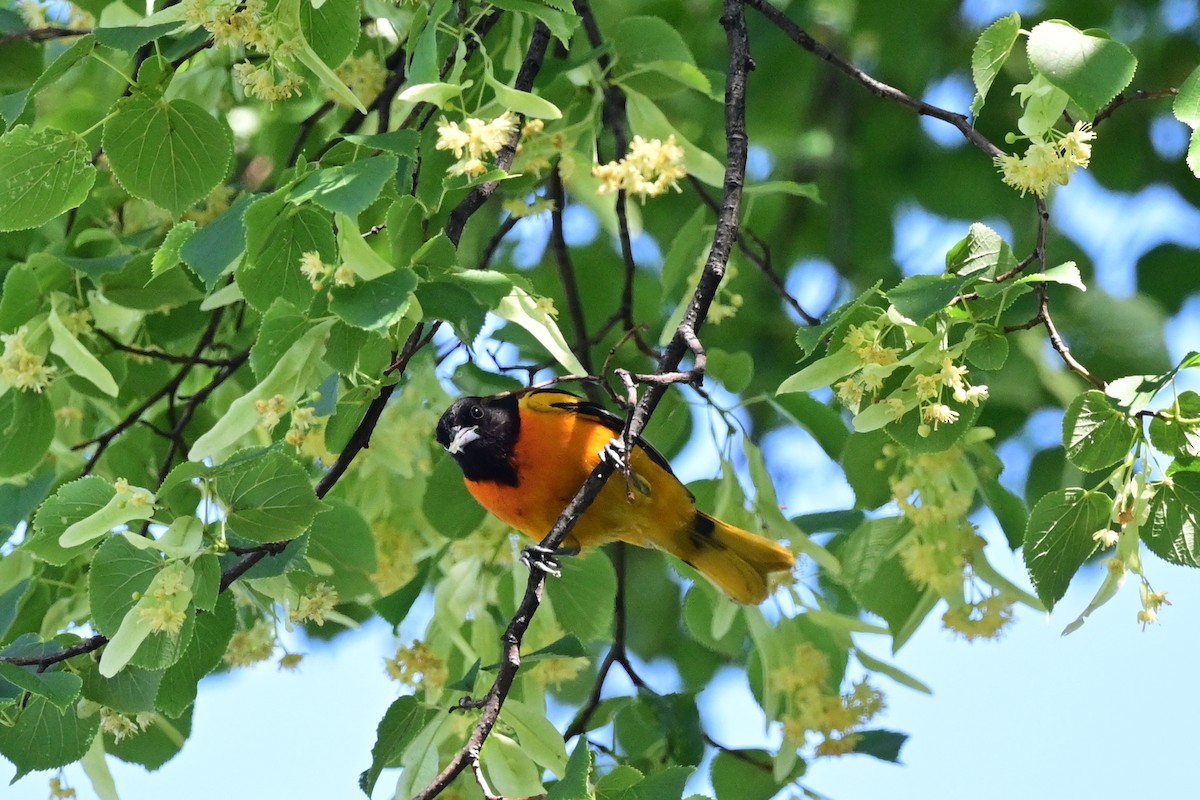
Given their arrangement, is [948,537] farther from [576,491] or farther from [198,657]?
[198,657]

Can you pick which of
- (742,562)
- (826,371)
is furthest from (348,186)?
(742,562)

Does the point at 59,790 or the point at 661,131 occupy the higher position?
the point at 661,131

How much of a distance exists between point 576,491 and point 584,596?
28 cm

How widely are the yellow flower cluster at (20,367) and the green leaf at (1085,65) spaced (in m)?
1.94

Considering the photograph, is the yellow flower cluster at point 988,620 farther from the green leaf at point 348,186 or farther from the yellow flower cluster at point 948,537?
the green leaf at point 348,186

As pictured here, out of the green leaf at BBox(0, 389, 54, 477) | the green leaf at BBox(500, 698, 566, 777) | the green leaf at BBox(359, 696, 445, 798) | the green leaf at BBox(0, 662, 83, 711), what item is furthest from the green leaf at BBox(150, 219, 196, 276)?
the green leaf at BBox(500, 698, 566, 777)

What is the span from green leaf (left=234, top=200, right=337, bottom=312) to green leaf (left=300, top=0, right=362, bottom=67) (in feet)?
0.98

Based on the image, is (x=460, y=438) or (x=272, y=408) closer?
(x=272, y=408)

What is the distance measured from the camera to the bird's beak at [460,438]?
3236 mm

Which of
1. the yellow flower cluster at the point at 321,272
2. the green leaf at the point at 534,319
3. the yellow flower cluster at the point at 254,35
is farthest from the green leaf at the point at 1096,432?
the yellow flower cluster at the point at 254,35

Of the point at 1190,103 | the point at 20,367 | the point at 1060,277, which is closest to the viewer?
the point at 1060,277

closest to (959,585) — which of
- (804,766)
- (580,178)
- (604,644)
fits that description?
(804,766)

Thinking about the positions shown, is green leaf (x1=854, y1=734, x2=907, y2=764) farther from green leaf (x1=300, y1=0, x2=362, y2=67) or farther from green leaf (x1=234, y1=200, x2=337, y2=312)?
green leaf (x1=300, y1=0, x2=362, y2=67)

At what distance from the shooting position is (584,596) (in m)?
3.09
